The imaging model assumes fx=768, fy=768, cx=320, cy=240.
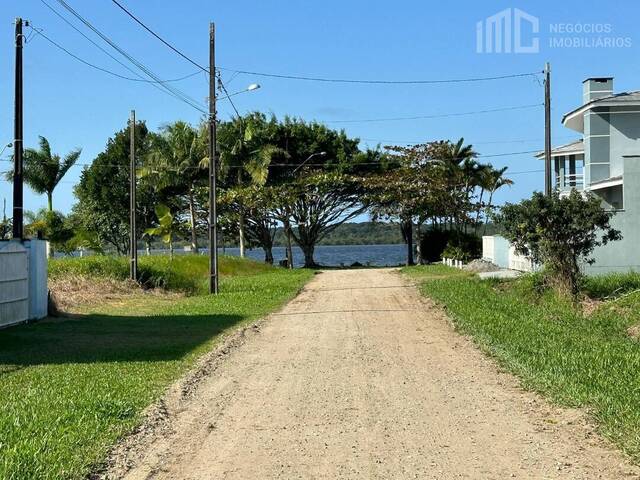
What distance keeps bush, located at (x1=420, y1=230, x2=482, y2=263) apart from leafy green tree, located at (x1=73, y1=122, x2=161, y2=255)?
732 inches

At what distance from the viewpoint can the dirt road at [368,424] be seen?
6.04 meters

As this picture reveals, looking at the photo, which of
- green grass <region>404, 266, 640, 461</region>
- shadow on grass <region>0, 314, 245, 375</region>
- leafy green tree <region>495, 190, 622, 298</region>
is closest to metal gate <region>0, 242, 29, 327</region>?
shadow on grass <region>0, 314, 245, 375</region>

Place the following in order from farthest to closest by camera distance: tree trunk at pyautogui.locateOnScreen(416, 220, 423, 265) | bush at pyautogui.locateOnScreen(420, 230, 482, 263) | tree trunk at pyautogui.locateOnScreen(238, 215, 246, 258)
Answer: tree trunk at pyautogui.locateOnScreen(238, 215, 246, 258) < tree trunk at pyautogui.locateOnScreen(416, 220, 423, 265) < bush at pyautogui.locateOnScreen(420, 230, 482, 263)

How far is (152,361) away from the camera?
11.5m

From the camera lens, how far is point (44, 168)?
43.9m

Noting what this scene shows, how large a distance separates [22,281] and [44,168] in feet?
95.2

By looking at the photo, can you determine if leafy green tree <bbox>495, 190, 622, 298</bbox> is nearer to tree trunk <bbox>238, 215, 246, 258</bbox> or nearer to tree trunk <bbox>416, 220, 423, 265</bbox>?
tree trunk <bbox>416, 220, 423, 265</bbox>

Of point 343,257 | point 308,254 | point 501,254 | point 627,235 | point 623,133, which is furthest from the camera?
point 343,257

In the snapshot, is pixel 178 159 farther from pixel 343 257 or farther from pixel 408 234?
pixel 343 257

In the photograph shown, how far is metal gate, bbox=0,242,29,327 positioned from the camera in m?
15.9

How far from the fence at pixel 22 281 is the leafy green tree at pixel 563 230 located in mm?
12091

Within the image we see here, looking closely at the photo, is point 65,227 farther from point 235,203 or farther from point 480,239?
point 480,239

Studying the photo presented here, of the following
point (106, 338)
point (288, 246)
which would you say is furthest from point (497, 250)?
point (106, 338)

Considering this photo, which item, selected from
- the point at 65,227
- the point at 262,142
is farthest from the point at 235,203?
the point at 65,227
